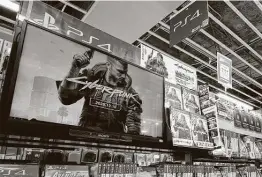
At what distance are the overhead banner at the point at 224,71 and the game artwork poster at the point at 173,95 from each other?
1618 mm

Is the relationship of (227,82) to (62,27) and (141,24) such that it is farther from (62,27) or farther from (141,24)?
(62,27)

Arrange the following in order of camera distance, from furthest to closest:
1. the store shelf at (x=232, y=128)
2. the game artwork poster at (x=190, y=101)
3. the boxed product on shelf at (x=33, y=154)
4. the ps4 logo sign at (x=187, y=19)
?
the store shelf at (x=232, y=128), the ps4 logo sign at (x=187, y=19), the game artwork poster at (x=190, y=101), the boxed product on shelf at (x=33, y=154)

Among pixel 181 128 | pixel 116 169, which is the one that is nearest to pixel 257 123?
pixel 181 128

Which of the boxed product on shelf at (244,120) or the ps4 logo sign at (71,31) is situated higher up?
the ps4 logo sign at (71,31)

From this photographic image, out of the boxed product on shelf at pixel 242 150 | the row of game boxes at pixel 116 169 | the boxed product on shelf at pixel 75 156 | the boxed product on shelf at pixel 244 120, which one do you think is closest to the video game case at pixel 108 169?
the row of game boxes at pixel 116 169

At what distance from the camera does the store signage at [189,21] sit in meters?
3.11

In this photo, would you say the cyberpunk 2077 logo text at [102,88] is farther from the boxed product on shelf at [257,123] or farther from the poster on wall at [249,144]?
the boxed product on shelf at [257,123]

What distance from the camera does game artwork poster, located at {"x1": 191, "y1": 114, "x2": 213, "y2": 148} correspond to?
251 centimetres

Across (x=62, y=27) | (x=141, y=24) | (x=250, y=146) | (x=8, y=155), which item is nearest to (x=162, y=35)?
(x=141, y=24)

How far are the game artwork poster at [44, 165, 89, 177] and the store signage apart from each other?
2.42 m

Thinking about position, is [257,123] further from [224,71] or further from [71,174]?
[71,174]

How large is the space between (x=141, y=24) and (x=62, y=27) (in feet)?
6.19

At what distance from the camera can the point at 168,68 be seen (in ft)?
9.53

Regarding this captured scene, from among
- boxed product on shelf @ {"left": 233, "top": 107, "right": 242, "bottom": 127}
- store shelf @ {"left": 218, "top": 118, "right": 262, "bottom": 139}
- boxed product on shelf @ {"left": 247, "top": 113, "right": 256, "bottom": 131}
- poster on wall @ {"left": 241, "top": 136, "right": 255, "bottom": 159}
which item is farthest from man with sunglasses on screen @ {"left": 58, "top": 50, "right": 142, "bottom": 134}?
boxed product on shelf @ {"left": 247, "top": 113, "right": 256, "bottom": 131}
